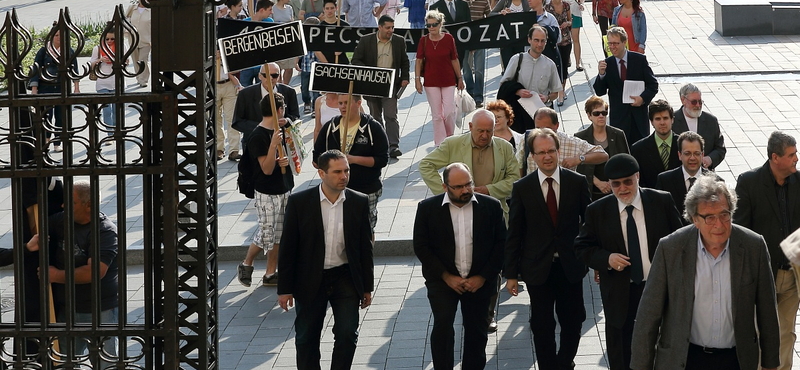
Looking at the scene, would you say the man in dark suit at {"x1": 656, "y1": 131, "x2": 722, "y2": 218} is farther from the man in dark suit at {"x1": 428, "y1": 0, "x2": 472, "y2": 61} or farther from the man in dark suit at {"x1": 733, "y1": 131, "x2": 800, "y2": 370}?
the man in dark suit at {"x1": 428, "y1": 0, "x2": 472, "y2": 61}

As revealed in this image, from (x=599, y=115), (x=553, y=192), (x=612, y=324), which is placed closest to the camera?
(x=612, y=324)

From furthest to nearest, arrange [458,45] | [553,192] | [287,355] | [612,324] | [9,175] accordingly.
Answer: [458,45] → [287,355] → [553,192] → [612,324] → [9,175]

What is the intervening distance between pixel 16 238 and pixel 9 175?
1.06ft

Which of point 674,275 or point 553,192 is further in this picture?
point 553,192

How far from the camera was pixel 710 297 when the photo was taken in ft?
20.0

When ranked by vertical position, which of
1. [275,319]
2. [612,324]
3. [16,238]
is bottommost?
[275,319]

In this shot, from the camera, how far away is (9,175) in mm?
5391

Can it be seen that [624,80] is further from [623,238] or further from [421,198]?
[623,238]

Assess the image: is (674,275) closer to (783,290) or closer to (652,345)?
(652,345)

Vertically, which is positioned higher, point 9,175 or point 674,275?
point 9,175

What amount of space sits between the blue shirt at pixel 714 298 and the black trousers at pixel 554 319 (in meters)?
2.18

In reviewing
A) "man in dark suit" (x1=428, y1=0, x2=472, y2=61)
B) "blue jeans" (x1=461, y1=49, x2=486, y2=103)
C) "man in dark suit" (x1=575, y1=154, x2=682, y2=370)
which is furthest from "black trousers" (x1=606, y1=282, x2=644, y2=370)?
"man in dark suit" (x1=428, y1=0, x2=472, y2=61)

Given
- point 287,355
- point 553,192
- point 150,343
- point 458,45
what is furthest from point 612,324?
point 458,45

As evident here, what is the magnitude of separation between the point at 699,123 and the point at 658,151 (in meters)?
0.91
